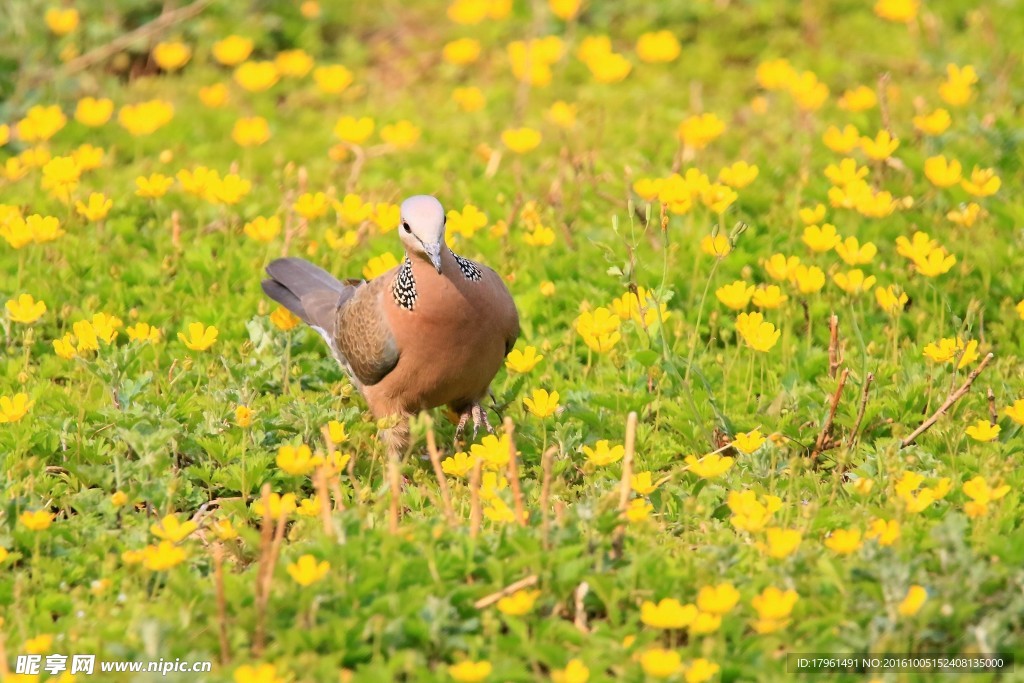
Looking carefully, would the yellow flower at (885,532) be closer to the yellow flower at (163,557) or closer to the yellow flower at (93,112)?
the yellow flower at (163,557)

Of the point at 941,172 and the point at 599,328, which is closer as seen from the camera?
the point at 599,328

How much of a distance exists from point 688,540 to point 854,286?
129cm

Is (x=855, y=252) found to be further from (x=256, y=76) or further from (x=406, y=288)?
(x=256, y=76)

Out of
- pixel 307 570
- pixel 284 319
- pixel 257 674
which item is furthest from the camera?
pixel 284 319

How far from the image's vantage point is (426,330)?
4.83 meters

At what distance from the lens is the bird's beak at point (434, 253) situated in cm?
458

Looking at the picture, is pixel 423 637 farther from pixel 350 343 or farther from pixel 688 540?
pixel 350 343

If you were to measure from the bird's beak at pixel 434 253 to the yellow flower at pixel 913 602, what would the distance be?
189 cm

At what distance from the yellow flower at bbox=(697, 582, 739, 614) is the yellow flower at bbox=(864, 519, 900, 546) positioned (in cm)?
49

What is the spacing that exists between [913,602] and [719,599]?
0.49 metres

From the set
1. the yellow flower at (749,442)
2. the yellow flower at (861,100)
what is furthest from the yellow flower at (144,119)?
the yellow flower at (749,442)

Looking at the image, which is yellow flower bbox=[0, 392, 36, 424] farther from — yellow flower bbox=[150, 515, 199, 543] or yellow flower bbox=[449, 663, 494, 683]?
yellow flower bbox=[449, 663, 494, 683]

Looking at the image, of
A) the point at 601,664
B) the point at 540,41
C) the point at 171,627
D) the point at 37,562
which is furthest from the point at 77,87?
the point at 601,664

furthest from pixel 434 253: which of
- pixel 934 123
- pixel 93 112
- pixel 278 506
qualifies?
pixel 93 112
